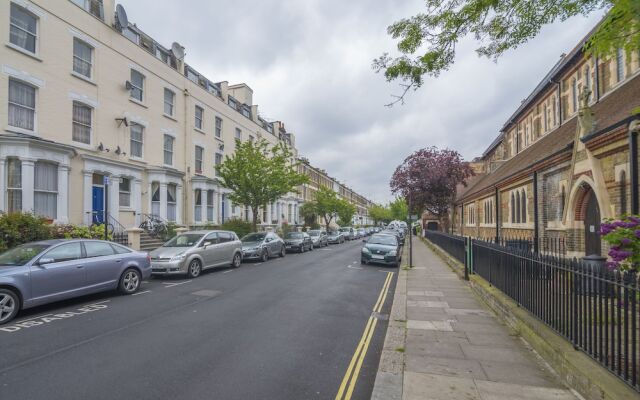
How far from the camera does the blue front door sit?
1656 cm

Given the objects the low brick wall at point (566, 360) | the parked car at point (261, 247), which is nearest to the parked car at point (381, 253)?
the parked car at point (261, 247)

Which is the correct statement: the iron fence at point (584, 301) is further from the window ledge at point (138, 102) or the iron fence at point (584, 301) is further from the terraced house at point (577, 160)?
the window ledge at point (138, 102)

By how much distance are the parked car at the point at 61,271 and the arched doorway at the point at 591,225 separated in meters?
14.0

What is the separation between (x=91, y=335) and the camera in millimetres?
5801

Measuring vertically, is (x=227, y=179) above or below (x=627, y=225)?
above

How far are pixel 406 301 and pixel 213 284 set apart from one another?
5752 millimetres

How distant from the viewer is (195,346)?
5.31m

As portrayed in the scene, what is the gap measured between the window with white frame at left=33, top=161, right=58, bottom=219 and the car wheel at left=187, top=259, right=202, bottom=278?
684cm

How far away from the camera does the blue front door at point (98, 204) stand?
652 inches

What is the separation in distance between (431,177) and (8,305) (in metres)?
27.8

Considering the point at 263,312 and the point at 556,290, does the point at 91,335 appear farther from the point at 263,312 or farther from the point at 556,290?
the point at 556,290

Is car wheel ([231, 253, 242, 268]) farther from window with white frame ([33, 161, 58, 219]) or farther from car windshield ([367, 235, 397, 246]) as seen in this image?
window with white frame ([33, 161, 58, 219])

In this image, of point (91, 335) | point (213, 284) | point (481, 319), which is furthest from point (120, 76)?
point (481, 319)

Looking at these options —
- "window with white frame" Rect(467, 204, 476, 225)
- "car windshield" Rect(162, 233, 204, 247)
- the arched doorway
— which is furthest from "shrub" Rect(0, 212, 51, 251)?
"window with white frame" Rect(467, 204, 476, 225)
